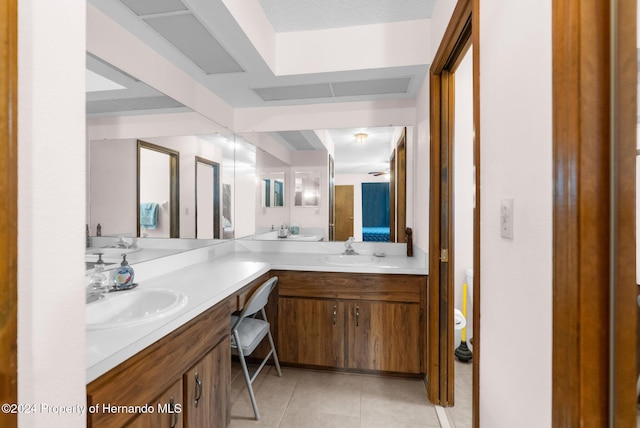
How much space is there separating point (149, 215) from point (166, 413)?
107 centimetres

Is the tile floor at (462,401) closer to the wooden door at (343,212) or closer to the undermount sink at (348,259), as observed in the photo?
the undermount sink at (348,259)

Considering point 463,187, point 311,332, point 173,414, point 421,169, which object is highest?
point 421,169

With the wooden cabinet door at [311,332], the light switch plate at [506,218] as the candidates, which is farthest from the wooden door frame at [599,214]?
the wooden cabinet door at [311,332]

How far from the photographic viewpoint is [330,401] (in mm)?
1834

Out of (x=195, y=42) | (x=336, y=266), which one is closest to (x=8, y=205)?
(x=195, y=42)

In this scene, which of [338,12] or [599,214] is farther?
[338,12]

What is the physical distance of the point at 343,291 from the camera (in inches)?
80.2

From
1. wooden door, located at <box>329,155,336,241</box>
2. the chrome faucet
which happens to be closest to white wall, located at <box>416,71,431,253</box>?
the chrome faucet

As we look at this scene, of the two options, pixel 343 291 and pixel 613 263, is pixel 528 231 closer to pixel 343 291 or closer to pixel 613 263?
pixel 613 263

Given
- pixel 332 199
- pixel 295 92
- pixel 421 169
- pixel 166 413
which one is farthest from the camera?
pixel 332 199

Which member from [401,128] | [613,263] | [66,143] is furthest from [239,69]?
[613,263]

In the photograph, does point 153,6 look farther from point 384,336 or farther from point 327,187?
point 384,336

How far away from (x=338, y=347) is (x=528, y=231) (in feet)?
5.36

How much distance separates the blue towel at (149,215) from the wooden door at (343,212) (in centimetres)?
146
